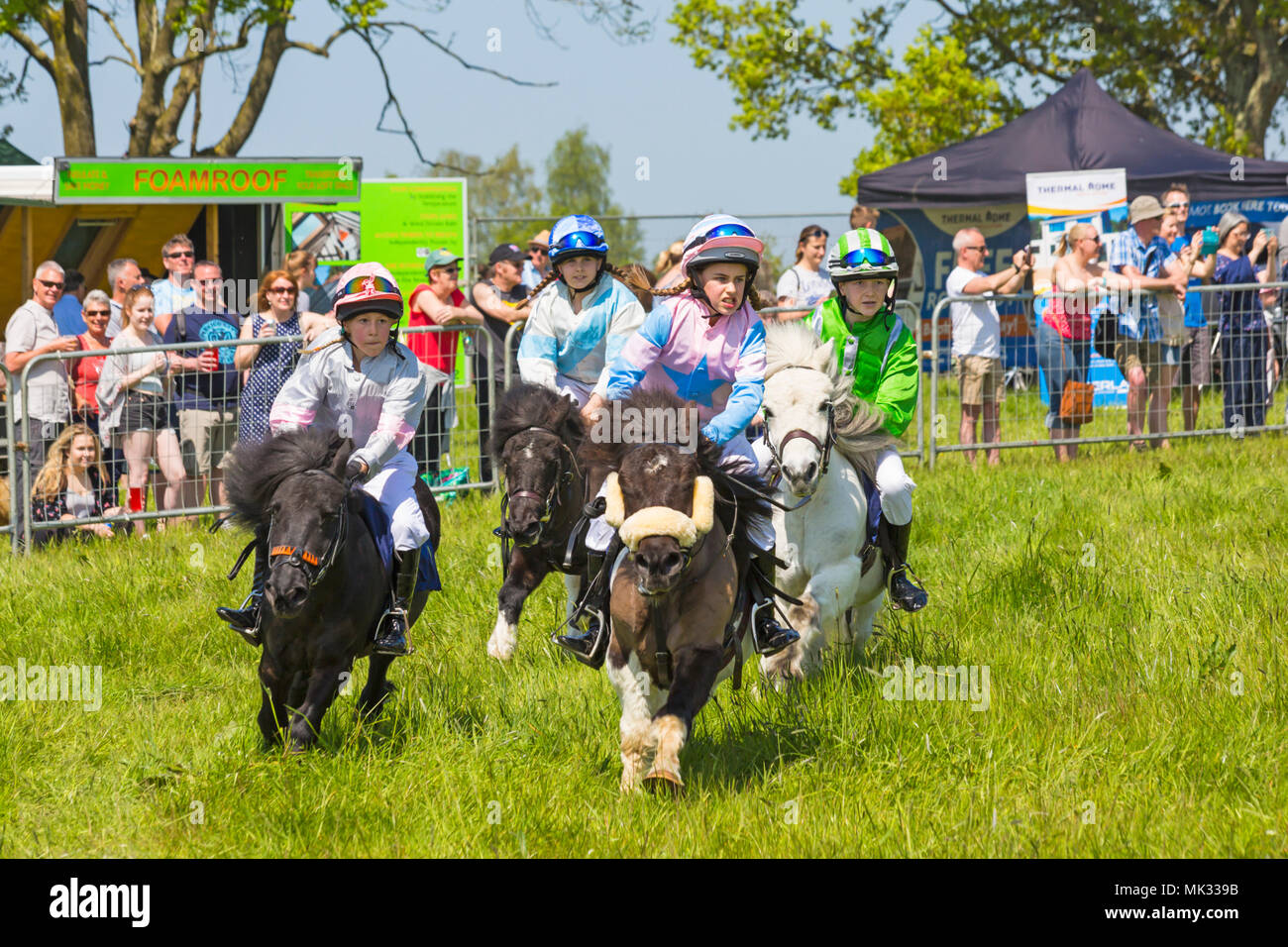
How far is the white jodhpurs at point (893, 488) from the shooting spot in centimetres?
719

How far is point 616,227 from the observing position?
1052 inches

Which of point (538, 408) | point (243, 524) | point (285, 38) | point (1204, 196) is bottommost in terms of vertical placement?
point (243, 524)

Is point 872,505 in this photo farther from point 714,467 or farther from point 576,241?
point 576,241

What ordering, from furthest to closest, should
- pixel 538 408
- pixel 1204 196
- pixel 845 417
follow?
pixel 1204 196, pixel 538 408, pixel 845 417

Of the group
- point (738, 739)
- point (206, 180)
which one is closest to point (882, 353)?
point (738, 739)

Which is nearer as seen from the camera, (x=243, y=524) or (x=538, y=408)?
(x=243, y=524)

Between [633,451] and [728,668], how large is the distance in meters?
1.13

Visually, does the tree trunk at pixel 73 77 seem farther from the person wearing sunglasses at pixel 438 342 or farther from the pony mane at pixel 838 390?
the pony mane at pixel 838 390

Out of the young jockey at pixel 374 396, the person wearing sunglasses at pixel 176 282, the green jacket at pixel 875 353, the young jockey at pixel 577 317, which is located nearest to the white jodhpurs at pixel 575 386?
the young jockey at pixel 577 317

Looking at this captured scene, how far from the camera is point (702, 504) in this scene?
5.27 m

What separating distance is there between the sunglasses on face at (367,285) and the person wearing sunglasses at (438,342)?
4.68 meters

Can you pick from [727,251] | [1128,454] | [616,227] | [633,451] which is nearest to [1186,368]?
[1128,454]

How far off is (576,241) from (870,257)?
2.15m

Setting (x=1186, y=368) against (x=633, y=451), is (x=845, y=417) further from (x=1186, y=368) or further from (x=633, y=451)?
(x=1186, y=368)
